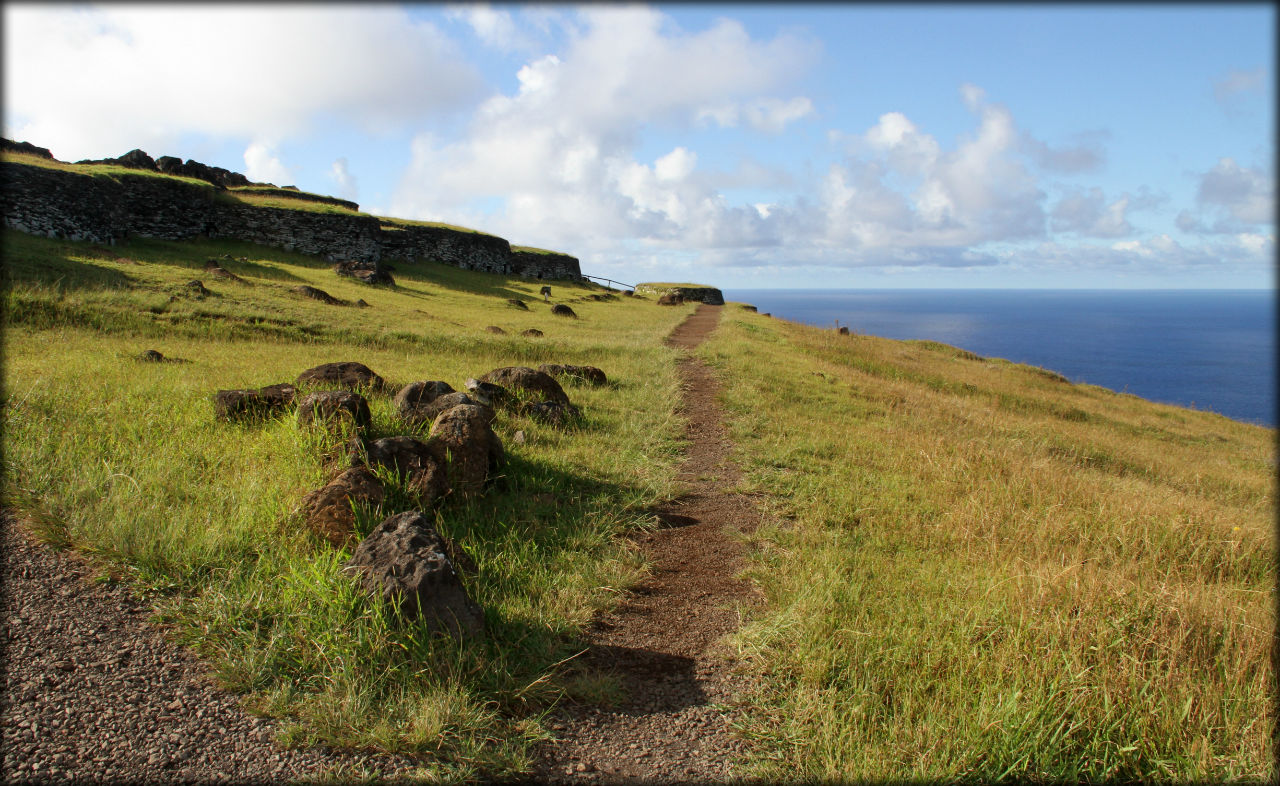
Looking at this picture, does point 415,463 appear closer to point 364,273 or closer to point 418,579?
point 418,579

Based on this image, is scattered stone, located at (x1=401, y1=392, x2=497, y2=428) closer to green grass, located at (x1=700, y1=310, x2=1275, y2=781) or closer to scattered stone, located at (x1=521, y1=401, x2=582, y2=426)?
scattered stone, located at (x1=521, y1=401, x2=582, y2=426)

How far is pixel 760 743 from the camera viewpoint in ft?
10.4

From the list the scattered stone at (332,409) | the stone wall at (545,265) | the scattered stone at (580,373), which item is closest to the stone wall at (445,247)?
the stone wall at (545,265)

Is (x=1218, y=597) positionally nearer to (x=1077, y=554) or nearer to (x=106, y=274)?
(x=1077, y=554)

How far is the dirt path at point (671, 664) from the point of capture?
3.05 m

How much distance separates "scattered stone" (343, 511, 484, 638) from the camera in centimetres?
368

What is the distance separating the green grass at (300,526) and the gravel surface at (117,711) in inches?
5.2

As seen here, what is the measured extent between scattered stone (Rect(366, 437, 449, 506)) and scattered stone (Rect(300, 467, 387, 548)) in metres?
0.42

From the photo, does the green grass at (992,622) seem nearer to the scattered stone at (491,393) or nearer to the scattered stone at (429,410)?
the scattered stone at (491,393)

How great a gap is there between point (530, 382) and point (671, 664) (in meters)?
6.62

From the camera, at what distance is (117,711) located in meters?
3.12

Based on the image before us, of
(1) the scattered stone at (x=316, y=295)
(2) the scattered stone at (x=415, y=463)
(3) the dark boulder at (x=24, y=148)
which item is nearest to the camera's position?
(2) the scattered stone at (x=415, y=463)

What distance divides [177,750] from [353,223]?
34668 mm

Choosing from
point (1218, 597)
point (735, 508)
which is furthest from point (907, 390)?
point (1218, 597)
